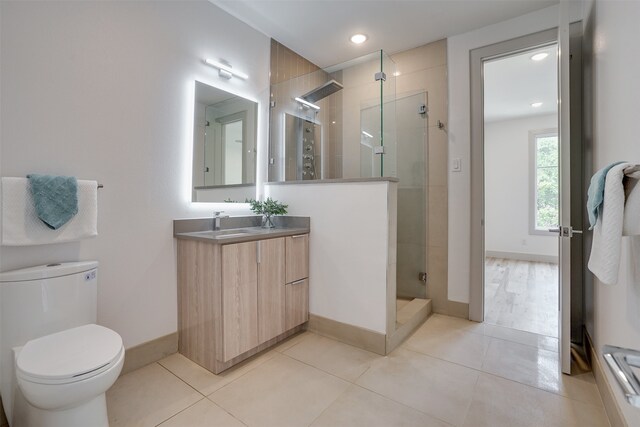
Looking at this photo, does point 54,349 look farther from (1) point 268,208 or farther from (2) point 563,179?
(2) point 563,179

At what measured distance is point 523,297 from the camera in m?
3.38

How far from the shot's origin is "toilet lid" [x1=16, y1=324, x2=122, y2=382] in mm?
1124

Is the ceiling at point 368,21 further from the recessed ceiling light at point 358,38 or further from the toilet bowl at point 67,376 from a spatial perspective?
the toilet bowl at point 67,376

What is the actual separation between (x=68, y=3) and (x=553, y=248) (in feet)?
22.4

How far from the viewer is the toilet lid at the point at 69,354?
1124 mm

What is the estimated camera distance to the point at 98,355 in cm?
124

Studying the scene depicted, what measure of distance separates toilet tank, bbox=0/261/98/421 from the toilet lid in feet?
0.23

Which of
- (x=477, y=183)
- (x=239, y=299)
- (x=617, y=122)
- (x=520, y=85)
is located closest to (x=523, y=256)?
(x=520, y=85)

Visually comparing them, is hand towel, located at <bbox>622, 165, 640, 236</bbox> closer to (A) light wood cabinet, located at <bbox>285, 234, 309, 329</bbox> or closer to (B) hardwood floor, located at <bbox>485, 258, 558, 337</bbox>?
(A) light wood cabinet, located at <bbox>285, 234, 309, 329</bbox>

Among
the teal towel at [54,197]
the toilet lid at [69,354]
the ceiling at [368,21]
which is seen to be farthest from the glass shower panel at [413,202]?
the teal towel at [54,197]

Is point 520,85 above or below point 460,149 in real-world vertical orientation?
above

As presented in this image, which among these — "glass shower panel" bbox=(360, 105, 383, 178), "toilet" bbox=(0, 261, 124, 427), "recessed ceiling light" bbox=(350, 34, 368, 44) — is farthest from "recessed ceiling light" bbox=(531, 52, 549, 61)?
"toilet" bbox=(0, 261, 124, 427)

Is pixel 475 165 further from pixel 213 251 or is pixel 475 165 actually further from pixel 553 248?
pixel 553 248

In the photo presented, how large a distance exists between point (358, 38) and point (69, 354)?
3.21m
